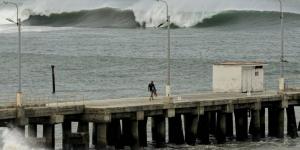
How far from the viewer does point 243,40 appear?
130 meters

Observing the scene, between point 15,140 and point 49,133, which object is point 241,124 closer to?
point 49,133

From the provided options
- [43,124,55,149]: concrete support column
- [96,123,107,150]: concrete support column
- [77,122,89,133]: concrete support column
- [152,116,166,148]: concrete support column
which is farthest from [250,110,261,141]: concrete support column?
[43,124,55,149]: concrete support column

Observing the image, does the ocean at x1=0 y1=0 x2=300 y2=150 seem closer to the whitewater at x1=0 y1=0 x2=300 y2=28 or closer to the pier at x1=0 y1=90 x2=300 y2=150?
the whitewater at x1=0 y1=0 x2=300 y2=28

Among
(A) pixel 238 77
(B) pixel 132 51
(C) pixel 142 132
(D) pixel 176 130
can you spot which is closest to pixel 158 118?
(C) pixel 142 132

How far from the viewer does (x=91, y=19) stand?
176 metres

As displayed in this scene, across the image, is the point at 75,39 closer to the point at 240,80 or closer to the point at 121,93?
the point at 121,93

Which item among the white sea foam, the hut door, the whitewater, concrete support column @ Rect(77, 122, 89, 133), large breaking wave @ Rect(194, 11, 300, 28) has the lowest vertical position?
the white sea foam

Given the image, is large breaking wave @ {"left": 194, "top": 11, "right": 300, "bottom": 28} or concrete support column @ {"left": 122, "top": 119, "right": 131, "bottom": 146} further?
large breaking wave @ {"left": 194, "top": 11, "right": 300, "bottom": 28}

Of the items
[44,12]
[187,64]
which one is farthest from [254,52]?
[44,12]

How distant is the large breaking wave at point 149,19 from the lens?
15138 centimetres

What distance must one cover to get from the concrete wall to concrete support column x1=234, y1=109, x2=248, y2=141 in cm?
309

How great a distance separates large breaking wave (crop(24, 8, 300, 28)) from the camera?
15138cm

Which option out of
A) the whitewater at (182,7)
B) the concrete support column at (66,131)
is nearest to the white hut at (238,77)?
the concrete support column at (66,131)

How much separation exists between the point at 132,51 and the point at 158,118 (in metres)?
70.2
